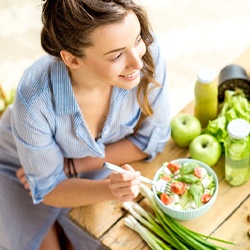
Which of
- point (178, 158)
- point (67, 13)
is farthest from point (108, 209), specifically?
point (67, 13)

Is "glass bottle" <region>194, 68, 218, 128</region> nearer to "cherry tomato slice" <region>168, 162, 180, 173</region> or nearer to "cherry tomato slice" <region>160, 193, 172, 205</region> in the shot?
"cherry tomato slice" <region>168, 162, 180, 173</region>

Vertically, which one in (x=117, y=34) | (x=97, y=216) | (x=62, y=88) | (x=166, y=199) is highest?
(x=117, y=34)

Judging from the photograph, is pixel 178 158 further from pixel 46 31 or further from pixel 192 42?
pixel 192 42

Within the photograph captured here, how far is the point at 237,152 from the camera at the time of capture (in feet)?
5.34

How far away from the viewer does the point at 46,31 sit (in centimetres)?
142

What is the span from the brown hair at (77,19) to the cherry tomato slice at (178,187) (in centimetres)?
47

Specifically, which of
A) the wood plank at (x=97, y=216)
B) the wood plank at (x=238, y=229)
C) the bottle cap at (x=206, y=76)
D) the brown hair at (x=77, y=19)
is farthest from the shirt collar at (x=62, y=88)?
the wood plank at (x=238, y=229)

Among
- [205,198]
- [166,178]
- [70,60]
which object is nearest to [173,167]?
[166,178]

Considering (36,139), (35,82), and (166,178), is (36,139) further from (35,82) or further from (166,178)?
(166,178)

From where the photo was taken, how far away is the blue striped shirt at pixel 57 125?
5.15ft

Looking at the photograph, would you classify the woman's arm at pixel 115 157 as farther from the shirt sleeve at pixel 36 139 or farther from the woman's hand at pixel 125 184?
the woman's hand at pixel 125 184

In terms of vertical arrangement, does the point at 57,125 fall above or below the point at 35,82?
below

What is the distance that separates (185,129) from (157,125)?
10 cm

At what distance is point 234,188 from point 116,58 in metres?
0.62
